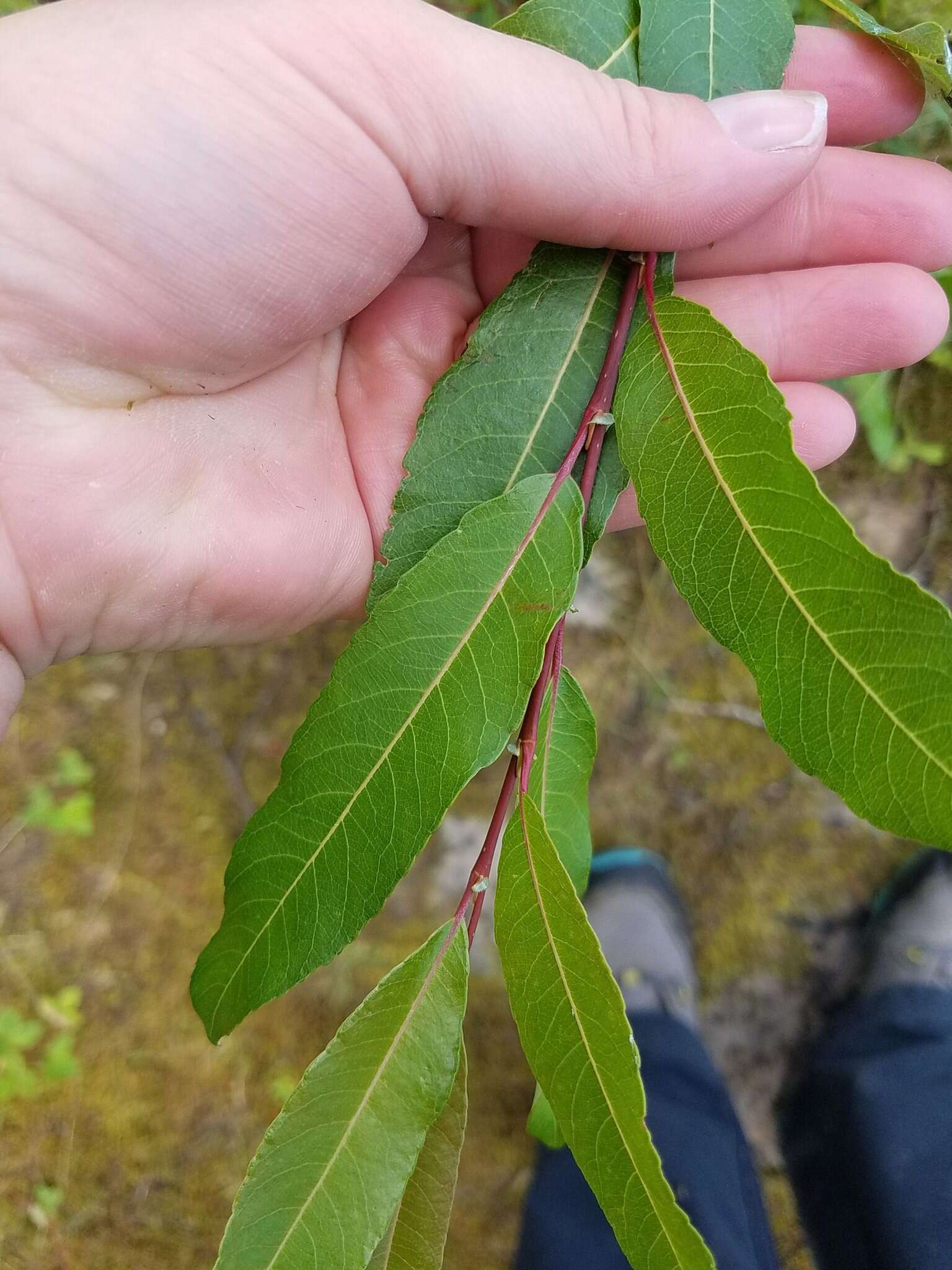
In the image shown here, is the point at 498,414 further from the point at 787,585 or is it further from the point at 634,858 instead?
the point at 634,858

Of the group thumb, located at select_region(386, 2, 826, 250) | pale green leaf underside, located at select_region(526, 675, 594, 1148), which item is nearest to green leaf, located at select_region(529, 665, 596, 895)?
pale green leaf underside, located at select_region(526, 675, 594, 1148)

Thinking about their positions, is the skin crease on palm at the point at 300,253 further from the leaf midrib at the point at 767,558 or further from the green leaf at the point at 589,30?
the leaf midrib at the point at 767,558

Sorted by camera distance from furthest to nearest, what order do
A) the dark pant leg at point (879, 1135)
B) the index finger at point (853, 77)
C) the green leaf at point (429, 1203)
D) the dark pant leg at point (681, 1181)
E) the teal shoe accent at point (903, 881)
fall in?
the teal shoe accent at point (903, 881), the dark pant leg at point (681, 1181), the dark pant leg at point (879, 1135), the index finger at point (853, 77), the green leaf at point (429, 1203)

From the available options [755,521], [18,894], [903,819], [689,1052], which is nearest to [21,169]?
[755,521]

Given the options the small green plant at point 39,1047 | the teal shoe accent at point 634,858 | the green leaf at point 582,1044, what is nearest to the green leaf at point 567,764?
the green leaf at point 582,1044

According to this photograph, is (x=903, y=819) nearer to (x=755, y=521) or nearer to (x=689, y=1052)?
(x=755, y=521)
